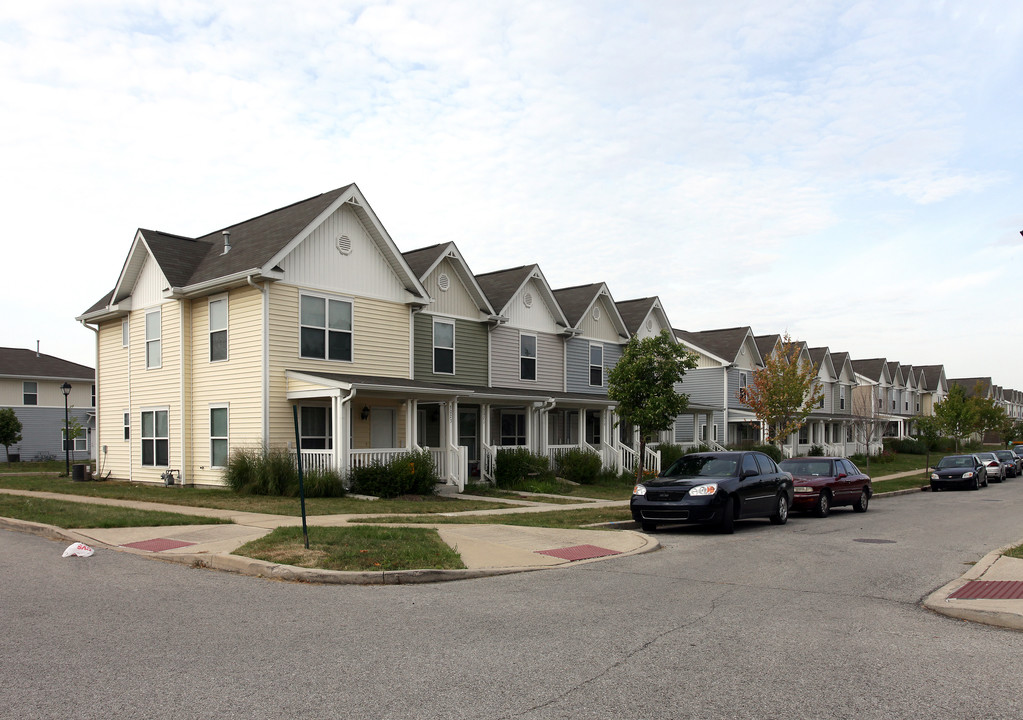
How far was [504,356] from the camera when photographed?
99.9ft

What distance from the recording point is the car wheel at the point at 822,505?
20.0 meters

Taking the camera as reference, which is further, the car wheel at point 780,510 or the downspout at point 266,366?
the downspout at point 266,366

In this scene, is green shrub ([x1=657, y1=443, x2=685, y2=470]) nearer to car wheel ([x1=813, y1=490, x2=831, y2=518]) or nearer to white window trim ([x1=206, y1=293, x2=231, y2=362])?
car wheel ([x1=813, y1=490, x2=831, y2=518])

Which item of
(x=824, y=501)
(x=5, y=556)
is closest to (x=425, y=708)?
(x=5, y=556)

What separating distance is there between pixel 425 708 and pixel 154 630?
11.1ft

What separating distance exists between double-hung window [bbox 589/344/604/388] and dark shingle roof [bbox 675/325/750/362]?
46.3 feet

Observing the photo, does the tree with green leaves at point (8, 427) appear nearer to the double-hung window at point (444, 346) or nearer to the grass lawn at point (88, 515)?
the double-hung window at point (444, 346)

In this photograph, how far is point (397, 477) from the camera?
21812 mm

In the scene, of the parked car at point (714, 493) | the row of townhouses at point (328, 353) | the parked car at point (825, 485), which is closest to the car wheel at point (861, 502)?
the parked car at point (825, 485)

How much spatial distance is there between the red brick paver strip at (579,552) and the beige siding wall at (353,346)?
1187cm

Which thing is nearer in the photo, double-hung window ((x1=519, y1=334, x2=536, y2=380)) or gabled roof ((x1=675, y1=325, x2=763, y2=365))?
double-hung window ((x1=519, y1=334, x2=536, y2=380))

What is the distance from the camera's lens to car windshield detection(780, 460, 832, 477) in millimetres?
21188

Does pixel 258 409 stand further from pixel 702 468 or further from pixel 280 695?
pixel 280 695

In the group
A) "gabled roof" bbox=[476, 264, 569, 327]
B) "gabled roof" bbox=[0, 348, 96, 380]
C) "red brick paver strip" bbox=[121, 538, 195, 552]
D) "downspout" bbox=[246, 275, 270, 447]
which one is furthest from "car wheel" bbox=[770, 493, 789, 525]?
"gabled roof" bbox=[0, 348, 96, 380]
